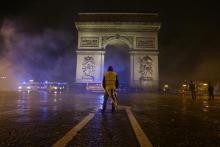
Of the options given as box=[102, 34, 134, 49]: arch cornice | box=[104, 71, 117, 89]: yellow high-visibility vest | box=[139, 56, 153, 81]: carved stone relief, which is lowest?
box=[104, 71, 117, 89]: yellow high-visibility vest

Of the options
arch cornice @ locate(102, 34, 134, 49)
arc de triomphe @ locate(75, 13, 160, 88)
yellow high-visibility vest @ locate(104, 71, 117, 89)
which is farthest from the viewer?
arch cornice @ locate(102, 34, 134, 49)

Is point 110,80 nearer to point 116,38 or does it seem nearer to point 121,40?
point 116,38

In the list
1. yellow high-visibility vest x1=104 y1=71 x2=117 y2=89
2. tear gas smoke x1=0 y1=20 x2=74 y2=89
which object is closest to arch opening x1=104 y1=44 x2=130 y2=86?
tear gas smoke x1=0 y1=20 x2=74 y2=89

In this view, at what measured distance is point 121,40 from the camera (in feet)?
102

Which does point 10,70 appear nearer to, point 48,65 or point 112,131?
point 48,65

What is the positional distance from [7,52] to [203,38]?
94.7ft

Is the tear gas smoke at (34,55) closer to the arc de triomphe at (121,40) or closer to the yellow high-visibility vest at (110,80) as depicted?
the arc de triomphe at (121,40)

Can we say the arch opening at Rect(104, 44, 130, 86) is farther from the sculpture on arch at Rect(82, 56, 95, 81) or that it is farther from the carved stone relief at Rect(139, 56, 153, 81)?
the sculpture on arch at Rect(82, 56, 95, 81)

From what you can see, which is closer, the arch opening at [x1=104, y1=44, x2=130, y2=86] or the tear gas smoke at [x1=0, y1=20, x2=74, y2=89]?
the tear gas smoke at [x1=0, y1=20, x2=74, y2=89]

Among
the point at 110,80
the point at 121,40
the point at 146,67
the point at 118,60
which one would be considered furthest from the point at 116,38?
the point at 110,80

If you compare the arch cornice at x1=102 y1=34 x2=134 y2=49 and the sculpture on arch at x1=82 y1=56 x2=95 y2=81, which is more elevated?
the arch cornice at x1=102 y1=34 x2=134 y2=49

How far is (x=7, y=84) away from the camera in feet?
112

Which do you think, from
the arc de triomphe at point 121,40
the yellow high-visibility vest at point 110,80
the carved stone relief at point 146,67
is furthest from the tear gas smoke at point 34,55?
the yellow high-visibility vest at point 110,80

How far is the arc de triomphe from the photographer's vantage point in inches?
1177
